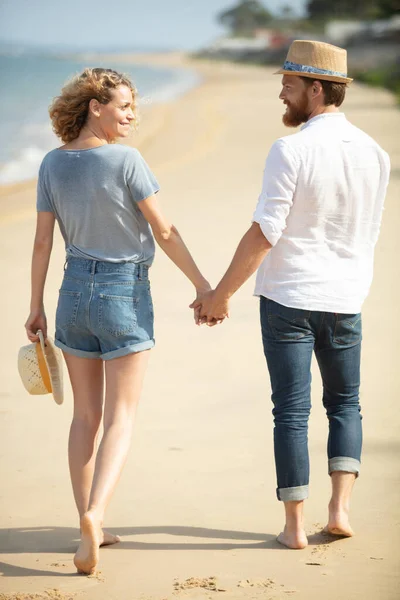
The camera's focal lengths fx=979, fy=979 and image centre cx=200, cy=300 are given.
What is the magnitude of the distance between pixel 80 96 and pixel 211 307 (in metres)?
0.91

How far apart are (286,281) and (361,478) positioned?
1201mm

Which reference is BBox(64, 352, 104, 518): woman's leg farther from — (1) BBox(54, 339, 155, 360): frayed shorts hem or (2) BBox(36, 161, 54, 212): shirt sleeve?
(2) BBox(36, 161, 54, 212): shirt sleeve

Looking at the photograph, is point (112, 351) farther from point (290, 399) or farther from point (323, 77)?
point (323, 77)

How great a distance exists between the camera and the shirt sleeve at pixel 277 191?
130 inches

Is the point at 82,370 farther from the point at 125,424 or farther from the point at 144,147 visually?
the point at 144,147

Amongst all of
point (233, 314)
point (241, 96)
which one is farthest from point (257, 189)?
point (241, 96)

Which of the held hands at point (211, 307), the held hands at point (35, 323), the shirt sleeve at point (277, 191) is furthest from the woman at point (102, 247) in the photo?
the shirt sleeve at point (277, 191)

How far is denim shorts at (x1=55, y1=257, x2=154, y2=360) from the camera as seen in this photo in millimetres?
3344

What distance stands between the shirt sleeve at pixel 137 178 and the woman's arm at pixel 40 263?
34 cm

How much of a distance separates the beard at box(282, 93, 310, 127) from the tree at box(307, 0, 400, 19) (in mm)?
85795

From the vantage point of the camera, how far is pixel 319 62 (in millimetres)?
3434

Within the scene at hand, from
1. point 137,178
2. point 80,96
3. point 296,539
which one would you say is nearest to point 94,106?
point 80,96

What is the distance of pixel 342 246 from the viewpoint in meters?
3.46

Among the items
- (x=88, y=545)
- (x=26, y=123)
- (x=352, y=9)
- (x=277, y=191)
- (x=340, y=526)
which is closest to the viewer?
(x=88, y=545)
